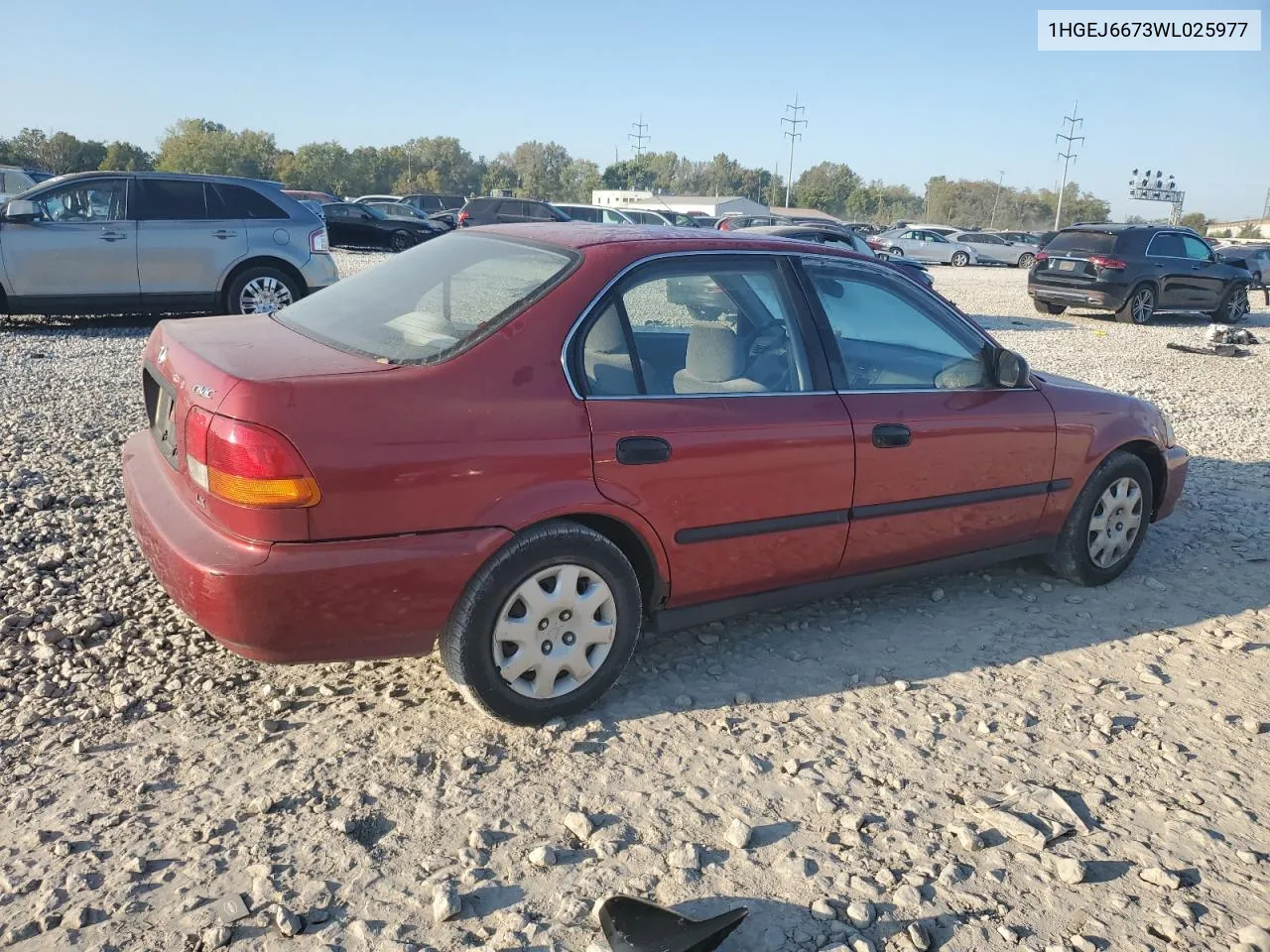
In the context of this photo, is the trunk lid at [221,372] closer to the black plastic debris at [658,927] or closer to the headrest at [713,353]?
the headrest at [713,353]

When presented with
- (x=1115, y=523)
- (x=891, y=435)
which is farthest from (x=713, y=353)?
(x=1115, y=523)

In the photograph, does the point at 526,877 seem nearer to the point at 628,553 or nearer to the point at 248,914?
the point at 248,914

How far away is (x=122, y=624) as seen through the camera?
12.7 ft

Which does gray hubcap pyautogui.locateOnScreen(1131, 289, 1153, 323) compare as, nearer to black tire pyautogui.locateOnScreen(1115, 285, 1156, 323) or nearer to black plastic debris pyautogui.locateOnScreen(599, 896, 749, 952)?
black tire pyautogui.locateOnScreen(1115, 285, 1156, 323)

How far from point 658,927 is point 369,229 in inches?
1067

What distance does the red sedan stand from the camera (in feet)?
9.48

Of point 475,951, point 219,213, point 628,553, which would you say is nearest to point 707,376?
point 628,553

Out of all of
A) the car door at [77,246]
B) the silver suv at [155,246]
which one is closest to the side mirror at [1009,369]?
the silver suv at [155,246]

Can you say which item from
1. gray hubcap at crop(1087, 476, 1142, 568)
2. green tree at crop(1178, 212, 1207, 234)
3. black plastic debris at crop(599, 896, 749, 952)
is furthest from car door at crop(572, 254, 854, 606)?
green tree at crop(1178, 212, 1207, 234)

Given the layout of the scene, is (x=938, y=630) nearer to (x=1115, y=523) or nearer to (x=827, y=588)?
(x=827, y=588)

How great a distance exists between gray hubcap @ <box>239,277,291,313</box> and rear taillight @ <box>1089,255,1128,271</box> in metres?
13.1

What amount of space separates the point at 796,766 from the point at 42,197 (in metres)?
10.2

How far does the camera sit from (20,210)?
32.6ft

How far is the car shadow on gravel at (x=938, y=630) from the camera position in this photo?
374cm
